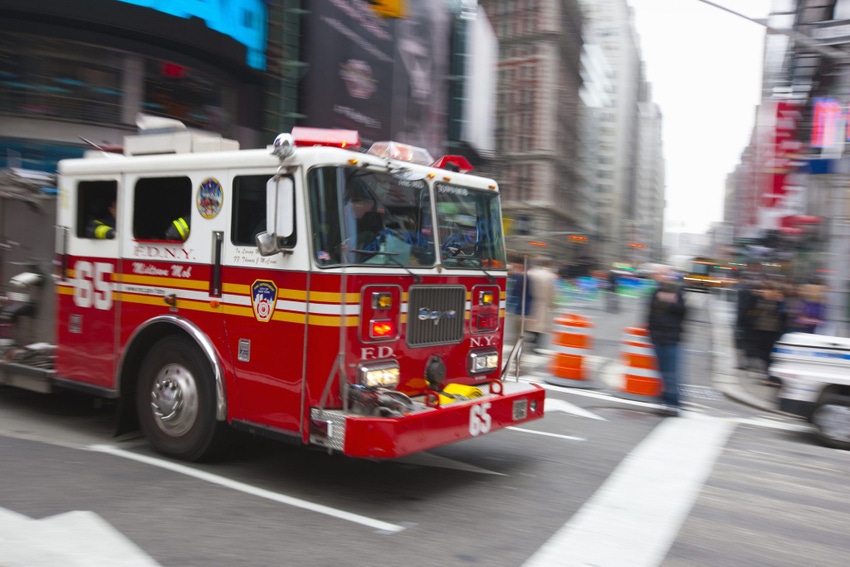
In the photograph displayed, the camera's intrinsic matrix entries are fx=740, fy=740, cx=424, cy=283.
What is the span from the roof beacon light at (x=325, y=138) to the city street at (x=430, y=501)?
2.55 m

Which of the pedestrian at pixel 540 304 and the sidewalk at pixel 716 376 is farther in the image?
the pedestrian at pixel 540 304

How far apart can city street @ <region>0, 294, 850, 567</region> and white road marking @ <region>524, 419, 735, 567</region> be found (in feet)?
0.06

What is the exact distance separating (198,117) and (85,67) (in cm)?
272

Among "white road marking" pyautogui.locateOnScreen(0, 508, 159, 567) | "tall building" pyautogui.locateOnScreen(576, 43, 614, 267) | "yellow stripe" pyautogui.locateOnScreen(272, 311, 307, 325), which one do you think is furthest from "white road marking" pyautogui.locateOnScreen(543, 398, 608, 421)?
"tall building" pyautogui.locateOnScreen(576, 43, 614, 267)

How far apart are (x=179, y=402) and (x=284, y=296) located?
1.47m

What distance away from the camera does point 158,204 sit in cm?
612

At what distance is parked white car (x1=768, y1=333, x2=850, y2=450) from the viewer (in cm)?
799

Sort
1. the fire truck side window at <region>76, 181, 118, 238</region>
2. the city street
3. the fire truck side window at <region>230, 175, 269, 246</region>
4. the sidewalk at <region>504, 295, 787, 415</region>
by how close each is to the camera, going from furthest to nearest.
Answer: the sidewalk at <region>504, 295, 787, 415</region> < the fire truck side window at <region>76, 181, 118, 238</region> < the fire truck side window at <region>230, 175, 269, 246</region> < the city street

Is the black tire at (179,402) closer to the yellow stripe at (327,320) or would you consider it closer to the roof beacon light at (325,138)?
the yellow stripe at (327,320)

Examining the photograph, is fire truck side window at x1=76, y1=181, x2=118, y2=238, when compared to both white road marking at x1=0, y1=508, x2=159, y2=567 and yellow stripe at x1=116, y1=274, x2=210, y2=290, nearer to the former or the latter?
yellow stripe at x1=116, y1=274, x2=210, y2=290

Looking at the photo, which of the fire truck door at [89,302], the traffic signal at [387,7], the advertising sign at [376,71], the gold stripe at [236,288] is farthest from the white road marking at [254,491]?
the traffic signal at [387,7]

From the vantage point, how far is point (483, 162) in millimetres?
42156

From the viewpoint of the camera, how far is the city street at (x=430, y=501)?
4426 millimetres

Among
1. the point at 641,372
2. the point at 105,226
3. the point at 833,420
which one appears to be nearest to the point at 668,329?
the point at 641,372
